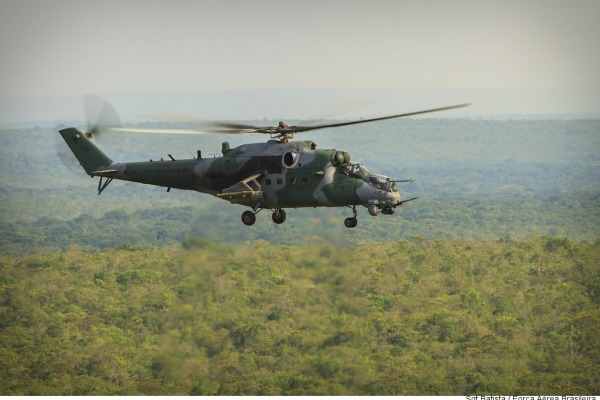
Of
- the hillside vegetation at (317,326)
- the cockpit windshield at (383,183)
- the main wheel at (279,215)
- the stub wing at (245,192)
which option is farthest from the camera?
the hillside vegetation at (317,326)

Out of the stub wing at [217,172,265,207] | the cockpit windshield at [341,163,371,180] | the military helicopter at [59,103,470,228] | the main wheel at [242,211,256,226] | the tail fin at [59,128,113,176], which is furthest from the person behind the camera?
the tail fin at [59,128,113,176]

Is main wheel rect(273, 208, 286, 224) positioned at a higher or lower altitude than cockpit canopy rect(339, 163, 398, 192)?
lower

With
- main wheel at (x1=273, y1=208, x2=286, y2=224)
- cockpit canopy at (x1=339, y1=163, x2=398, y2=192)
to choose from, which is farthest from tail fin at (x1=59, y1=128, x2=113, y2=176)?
cockpit canopy at (x1=339, y1=163, x2=398, y2=192)

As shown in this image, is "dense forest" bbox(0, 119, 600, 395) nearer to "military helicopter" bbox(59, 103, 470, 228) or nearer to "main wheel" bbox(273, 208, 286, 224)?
"main wheel" bbox(273, 208, 286, 224)

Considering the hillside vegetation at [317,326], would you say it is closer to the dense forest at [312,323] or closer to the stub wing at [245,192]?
the dense forest at [312,323]

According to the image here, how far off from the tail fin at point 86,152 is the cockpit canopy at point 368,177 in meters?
13.7

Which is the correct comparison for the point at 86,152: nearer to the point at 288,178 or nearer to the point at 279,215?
the point at 279,215

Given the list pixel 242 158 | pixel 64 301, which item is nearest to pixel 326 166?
pixel 242 158

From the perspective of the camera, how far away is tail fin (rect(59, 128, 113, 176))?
54.8 metres

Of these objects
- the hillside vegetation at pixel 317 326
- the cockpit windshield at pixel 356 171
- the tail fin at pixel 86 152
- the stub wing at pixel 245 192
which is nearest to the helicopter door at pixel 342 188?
the cockpit windshield at pixel 356 171

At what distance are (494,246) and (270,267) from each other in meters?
56.4

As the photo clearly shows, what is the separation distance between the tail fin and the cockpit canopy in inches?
539

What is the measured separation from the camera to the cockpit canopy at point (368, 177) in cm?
4472

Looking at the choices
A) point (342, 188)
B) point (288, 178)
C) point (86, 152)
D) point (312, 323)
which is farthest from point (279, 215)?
point (312, 323)
